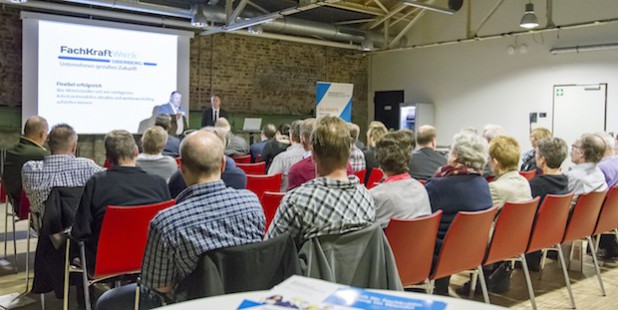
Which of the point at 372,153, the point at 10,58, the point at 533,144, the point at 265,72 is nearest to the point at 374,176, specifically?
the point at 372,153

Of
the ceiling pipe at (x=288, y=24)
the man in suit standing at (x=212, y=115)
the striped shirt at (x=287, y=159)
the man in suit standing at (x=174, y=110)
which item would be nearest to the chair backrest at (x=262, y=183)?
the striped shirt at (x=287, y=159)

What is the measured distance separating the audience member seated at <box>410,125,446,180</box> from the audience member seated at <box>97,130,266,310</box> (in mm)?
3057

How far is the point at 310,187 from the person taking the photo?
7.40 feet

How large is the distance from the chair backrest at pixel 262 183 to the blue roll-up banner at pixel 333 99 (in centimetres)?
685

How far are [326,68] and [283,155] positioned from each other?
9121 mm

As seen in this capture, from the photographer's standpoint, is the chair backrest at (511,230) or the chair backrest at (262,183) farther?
the chair backrest at (262,183)

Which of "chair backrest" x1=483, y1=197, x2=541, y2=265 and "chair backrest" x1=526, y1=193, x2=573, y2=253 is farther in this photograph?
"chair backrest" x1=526, y1=193, x2=573, y2=253

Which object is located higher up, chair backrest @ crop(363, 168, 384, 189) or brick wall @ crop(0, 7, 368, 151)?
brick wall @ crop(0, 7, 368, 151)

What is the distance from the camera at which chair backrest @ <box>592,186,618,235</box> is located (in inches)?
180

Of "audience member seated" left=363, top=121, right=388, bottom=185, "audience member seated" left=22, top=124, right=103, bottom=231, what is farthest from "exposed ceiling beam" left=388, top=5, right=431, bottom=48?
"audience member seated" left=22, top=124, right=103, bottom=231

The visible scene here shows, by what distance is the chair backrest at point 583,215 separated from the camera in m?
4.23

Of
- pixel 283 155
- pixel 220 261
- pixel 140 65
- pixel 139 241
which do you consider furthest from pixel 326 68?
pixel 220 261

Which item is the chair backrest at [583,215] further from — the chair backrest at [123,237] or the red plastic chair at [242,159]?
the red plastic chair at [242,159]

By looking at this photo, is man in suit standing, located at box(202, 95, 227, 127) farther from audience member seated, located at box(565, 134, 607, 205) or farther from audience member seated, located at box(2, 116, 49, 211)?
audience member seated, located at box(565, 134, 607, 205)
